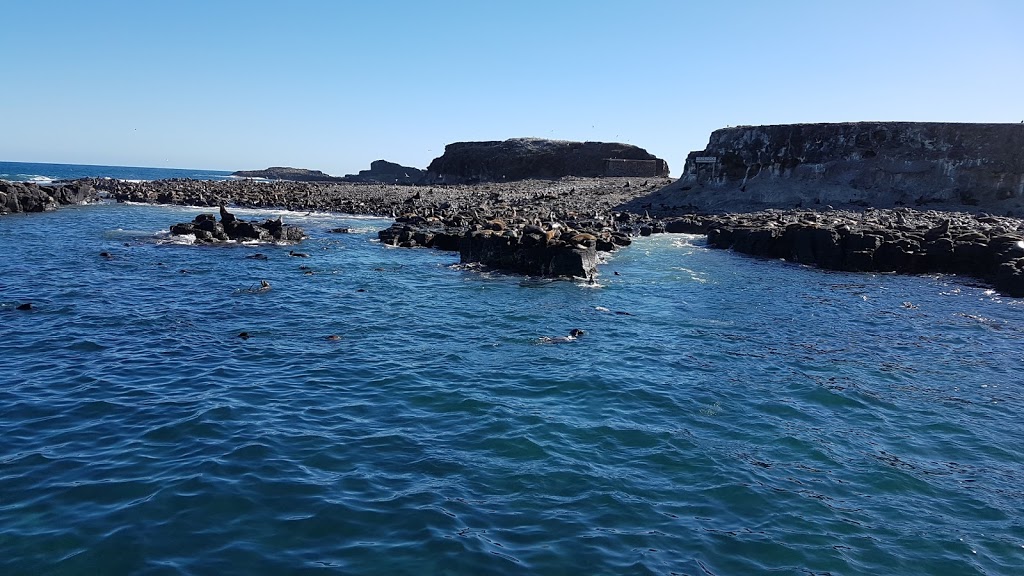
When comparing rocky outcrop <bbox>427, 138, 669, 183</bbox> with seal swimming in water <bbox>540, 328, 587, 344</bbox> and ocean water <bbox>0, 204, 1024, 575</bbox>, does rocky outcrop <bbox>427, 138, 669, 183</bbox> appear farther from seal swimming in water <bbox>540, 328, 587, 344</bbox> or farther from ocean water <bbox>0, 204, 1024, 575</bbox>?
seal swimming in water <bbox>540, 328, 587, 344</bbox>

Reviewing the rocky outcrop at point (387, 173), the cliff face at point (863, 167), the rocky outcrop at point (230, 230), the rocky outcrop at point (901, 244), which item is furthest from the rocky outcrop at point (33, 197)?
the rocky outcrop at point (387, 173)

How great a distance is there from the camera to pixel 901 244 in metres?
29.7

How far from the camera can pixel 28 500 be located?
7688 mm

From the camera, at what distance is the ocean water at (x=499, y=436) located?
708 centimetres

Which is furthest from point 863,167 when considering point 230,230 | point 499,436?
point 499,436

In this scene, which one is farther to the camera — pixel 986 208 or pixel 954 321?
pixel 986 208

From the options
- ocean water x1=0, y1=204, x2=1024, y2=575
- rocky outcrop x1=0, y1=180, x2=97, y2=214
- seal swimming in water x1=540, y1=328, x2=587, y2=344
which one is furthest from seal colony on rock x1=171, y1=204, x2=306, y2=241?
seal swimming in water x1=540, y1=328, x2=587, y2=344

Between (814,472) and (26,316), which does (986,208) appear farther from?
(26,316)

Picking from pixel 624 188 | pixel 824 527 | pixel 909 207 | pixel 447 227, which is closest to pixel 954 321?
pixel 824 527

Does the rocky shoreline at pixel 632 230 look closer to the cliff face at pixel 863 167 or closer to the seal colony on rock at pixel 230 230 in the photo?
the seal colony on rock at pixel 230 230

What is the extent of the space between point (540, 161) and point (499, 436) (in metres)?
87.2

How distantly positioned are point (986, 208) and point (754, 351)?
38.5 metres

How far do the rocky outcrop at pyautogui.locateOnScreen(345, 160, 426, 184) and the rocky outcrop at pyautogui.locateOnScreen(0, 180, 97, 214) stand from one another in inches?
2460

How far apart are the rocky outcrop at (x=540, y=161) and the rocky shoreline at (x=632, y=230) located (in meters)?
21.2
